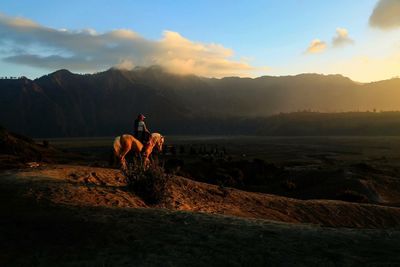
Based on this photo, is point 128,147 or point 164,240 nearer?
point 164,240

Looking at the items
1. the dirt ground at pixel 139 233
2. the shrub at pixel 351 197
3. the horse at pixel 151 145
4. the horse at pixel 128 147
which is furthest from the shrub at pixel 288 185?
the dirt ground at pixel 139 233

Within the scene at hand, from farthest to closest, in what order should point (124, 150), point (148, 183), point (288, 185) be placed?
point (288, 185) → point (124, 150) → point (148, 183)

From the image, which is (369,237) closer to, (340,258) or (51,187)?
(340,258)

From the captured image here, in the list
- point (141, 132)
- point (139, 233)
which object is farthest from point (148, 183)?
point (139, 233)

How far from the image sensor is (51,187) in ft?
46.1

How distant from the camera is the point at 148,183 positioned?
51.0 feet

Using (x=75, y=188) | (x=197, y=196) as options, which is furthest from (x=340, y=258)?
(x=197, y=196)

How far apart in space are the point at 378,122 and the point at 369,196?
127m

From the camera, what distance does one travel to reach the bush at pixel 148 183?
50.9ft

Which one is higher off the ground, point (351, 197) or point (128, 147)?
point (128, 147)

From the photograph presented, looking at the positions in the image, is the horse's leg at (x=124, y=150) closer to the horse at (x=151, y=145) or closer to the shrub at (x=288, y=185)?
the horse at (x=151, y=145)

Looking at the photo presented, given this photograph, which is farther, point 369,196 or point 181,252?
point 369,196

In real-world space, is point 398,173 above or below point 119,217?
below

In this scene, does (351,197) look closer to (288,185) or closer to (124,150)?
(288,185)
